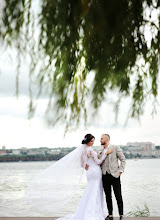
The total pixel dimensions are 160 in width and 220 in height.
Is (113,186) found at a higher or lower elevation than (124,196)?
higher

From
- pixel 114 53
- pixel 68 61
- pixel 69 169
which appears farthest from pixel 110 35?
pixel 69 169

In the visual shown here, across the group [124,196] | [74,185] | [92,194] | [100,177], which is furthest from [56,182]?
[124,196]

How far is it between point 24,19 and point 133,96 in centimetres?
65

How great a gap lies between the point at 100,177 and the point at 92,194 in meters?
0.34

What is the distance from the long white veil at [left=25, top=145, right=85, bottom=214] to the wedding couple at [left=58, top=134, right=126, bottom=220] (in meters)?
0.20

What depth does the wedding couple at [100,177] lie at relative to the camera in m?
5.77

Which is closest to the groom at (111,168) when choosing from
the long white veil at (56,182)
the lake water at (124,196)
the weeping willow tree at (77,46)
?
the long white veil at (56,182)

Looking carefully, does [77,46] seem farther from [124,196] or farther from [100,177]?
[124,196]

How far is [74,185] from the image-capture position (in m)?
6.58

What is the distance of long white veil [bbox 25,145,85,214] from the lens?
6.34 metres

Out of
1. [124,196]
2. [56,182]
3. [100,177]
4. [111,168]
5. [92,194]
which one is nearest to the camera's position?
[111,168]

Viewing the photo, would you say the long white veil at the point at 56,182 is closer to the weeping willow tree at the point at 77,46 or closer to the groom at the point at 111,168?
the groom at the point at 111,168

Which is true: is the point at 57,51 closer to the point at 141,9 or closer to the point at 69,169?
the point at 141,9

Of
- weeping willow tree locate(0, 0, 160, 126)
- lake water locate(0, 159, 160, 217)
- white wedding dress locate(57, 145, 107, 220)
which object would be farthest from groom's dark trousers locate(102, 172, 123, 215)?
lake water locate(0, 159, 160, 217)
